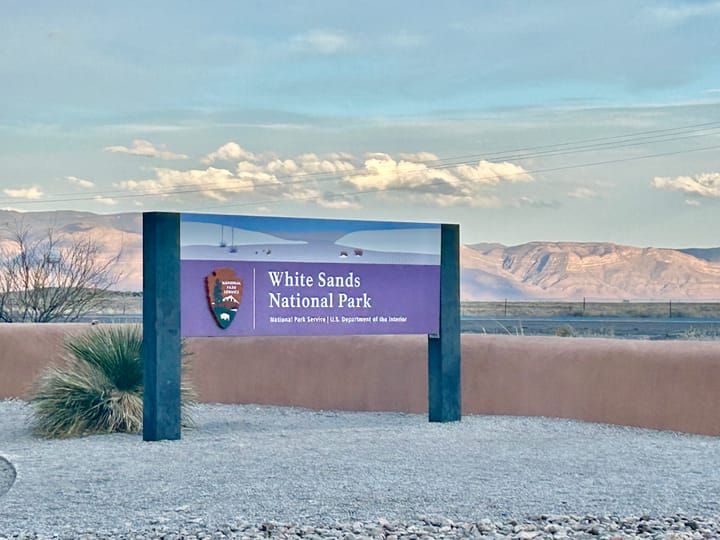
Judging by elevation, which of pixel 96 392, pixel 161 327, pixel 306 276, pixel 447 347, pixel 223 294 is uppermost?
pixel 306 276

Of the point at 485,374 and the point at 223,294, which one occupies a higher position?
the point at 223,294

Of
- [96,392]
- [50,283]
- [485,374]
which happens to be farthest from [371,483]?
[50,283]

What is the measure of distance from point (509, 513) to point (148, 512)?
2873 millimetres

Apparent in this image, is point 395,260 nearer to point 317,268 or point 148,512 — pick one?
point 317,268

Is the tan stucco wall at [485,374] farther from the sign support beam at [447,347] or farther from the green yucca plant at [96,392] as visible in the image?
the green yucca plant at [96,392]

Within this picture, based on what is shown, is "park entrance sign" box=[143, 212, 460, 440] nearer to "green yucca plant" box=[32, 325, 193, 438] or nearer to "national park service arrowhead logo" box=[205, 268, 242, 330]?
"national park service arrowhead logo" box=[205, 268, 242, 330]

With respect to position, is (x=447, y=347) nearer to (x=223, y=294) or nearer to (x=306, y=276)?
(x=306, y=276)

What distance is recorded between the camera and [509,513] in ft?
29.4

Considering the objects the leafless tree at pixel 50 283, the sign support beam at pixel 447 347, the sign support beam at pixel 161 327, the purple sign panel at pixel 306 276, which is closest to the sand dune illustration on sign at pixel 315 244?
the purple sign panel at pixel 306 276

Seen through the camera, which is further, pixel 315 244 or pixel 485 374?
pixel 485 374

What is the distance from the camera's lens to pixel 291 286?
47.8 feet

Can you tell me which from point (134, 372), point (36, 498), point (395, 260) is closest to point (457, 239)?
point (395, 260)

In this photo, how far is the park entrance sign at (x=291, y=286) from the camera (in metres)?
13.5

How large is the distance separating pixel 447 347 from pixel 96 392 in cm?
458
